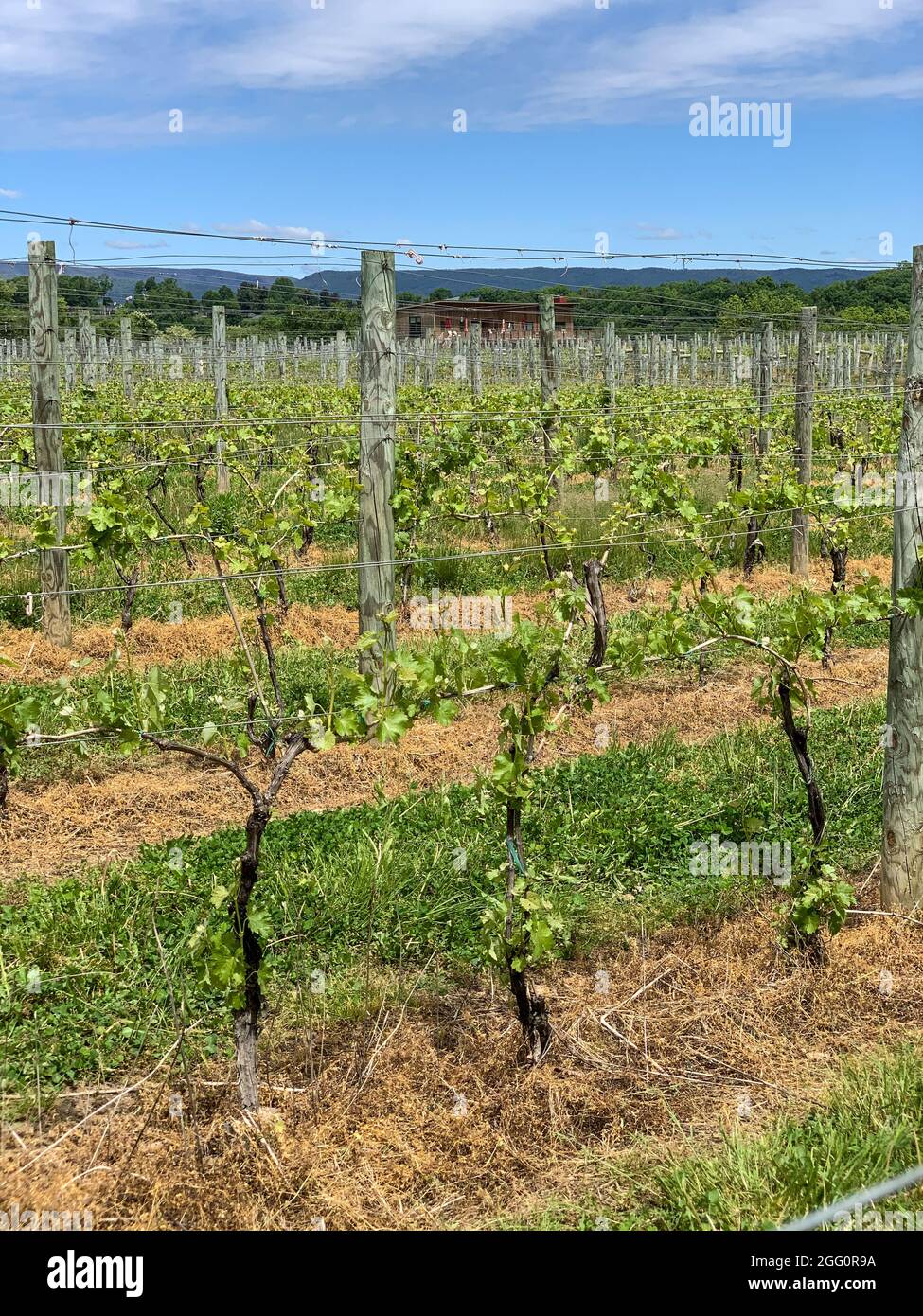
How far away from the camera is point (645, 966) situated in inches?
168

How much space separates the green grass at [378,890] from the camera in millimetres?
3900

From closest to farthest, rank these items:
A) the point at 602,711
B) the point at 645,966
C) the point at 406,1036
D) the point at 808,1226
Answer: the point at 808,1226, the point at 406,1036, the point at 645,966, the point at 602,711

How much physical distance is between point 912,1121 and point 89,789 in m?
4.07

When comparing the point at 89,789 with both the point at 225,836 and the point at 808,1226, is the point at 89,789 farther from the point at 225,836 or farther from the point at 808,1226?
the point at 808,1226

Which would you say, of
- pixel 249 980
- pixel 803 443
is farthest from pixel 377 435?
pixel 803 443

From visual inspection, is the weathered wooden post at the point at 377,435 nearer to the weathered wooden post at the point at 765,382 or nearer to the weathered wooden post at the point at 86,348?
the weathered wooden post at the point at 765,382

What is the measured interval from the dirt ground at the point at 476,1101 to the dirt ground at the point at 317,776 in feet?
4.17

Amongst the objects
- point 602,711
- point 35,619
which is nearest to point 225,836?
point 602,711

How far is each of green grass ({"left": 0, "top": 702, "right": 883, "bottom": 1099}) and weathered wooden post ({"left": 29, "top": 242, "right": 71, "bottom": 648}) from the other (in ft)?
11.6

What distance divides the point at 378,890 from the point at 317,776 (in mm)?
1643

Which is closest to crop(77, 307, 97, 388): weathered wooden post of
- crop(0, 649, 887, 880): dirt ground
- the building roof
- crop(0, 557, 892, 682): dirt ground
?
the building roof

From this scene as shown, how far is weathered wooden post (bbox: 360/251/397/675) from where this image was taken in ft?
21.1

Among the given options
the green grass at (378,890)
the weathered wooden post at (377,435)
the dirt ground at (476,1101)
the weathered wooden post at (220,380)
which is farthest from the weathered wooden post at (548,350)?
the dirt ground at (476,1101)

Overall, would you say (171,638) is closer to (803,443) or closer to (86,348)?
(803,443)
